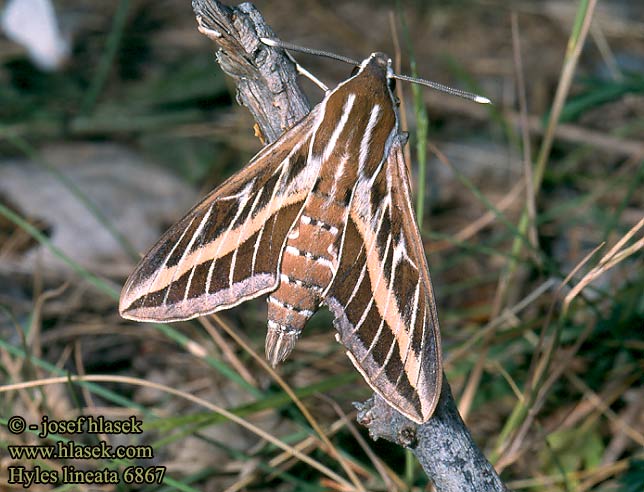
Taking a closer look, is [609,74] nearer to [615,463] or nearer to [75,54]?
[615,463]

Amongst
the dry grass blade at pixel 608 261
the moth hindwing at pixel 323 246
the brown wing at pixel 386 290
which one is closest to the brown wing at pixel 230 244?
→ the moth hindwing at pixel 323 246

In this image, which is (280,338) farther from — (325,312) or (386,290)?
(325,312)

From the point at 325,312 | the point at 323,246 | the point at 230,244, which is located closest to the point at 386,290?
the point at 323,246

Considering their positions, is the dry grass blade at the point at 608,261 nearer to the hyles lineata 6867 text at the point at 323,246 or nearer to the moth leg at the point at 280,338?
the hyles lineata 6867 text at the point at 323,246

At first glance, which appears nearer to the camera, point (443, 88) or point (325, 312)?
point (443, 88)

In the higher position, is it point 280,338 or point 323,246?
point 323,246

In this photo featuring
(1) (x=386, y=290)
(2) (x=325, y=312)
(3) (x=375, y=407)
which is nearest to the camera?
(3) (x=375, y=407)

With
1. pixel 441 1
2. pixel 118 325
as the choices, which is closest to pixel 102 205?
pixel 118 325
